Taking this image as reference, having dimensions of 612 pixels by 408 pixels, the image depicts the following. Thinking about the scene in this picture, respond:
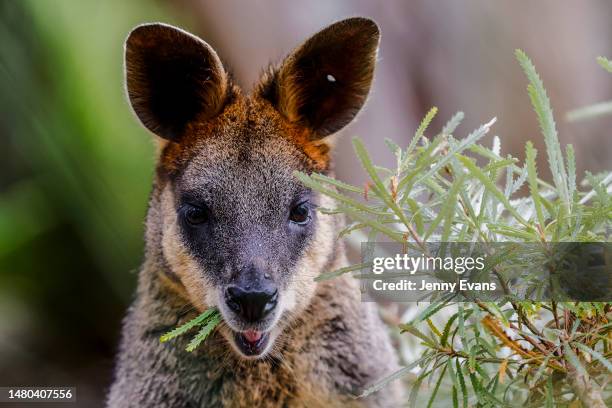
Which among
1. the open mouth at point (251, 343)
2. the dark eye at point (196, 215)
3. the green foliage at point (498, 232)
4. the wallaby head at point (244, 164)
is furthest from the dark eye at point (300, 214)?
the green foliage at point (498, 232)

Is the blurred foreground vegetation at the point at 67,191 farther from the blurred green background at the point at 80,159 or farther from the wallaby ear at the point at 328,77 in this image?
the wallaby ear at the point at 328,77

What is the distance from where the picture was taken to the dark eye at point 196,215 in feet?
8.57

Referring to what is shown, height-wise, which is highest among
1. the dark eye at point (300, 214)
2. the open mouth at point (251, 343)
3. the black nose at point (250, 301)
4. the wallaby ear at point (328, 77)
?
the wallaby ear at point (328, 77)

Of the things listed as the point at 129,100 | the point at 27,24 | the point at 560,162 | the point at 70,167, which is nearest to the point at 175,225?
the point at 129,100

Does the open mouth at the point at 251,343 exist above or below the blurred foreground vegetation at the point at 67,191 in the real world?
below

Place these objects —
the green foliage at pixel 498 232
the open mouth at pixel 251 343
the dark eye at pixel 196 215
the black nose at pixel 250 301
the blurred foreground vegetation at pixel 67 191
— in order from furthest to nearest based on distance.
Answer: the blurred foreground vegetation at pixel 67 191 → the dark eye at pixel 196 215 → the open mouth at pixel 251 343 → the black nose at pixel 250 301 → the green foliage at pixel 498 232

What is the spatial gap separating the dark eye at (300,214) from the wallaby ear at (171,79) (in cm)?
45

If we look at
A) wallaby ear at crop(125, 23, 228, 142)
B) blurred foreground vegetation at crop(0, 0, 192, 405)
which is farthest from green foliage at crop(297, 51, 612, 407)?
blurred foreground vegetation at crop(0, 0, 192, 405)

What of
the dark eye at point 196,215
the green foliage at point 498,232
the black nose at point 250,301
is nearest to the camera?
the green foliage at point 498,232

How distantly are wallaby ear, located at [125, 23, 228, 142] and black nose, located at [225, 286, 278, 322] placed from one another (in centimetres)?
73

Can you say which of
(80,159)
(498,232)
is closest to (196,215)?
(498,232)

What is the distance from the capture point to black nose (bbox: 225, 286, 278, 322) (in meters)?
2.33

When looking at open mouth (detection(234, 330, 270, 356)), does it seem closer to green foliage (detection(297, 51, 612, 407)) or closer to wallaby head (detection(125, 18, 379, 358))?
wallaby head (detection(125, 18, 379, 358))

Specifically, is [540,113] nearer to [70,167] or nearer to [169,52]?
[169,52]
